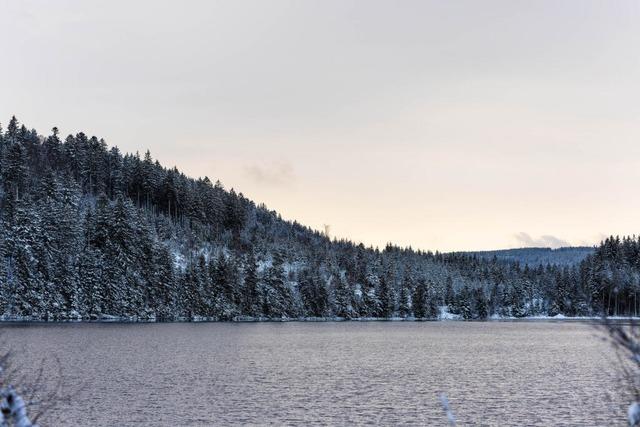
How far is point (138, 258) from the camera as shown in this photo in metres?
145

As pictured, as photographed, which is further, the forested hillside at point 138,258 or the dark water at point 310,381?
the forested hillside at point 138,258

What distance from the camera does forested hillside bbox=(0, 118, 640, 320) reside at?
5162 inches

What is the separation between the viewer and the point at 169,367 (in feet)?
200

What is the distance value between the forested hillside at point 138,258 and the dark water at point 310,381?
40998mm

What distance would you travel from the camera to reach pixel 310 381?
53281 millimetres

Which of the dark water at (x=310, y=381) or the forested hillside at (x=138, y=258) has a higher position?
the forested hillside at (x=138, y=258)

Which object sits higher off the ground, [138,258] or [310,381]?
[138,258]

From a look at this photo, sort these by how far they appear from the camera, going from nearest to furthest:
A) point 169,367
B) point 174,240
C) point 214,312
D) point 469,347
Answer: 1. point 169,367
2. point 469,347
3. point 214,312
4. point 174,240

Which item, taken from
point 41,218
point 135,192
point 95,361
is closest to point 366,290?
point 135,192

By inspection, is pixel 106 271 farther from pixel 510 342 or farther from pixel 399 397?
pixel 399 397

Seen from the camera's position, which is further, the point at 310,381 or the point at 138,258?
the point at 138,258

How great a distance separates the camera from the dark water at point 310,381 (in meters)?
38.6

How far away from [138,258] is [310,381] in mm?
100541

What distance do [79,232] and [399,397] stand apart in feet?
378
